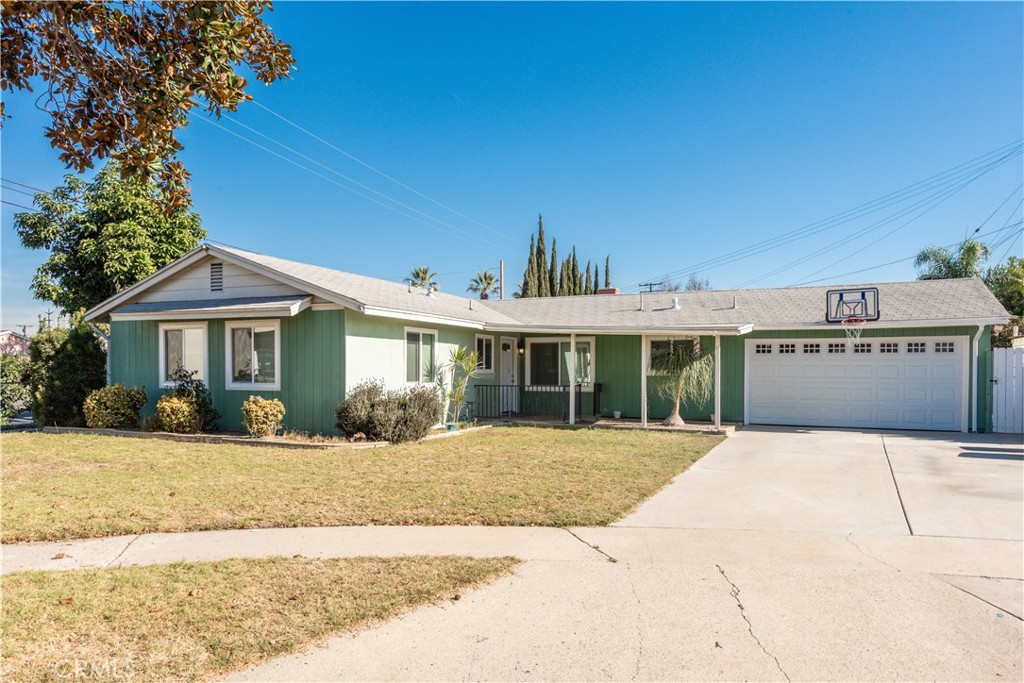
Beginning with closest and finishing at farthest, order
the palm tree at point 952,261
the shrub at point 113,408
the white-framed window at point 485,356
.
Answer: the shrub at point 113,408 < the white-framed window at point 485,356 < the palm tree at point 952,261

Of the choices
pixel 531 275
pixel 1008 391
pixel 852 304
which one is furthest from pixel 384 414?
pixel 531 275

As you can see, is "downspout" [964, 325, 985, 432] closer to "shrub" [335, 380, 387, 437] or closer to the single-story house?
the single-story house

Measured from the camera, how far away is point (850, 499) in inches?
283

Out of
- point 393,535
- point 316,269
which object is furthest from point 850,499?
point 316,269

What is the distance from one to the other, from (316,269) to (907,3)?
13938mm

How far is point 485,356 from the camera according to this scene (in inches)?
677

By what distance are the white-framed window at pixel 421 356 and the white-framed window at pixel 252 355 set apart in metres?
2.84

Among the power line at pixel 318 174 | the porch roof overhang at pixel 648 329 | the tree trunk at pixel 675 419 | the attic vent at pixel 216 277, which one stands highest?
the power line at pixel 318 174

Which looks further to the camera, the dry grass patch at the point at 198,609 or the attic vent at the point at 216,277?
the attic vent at the point at 216,277

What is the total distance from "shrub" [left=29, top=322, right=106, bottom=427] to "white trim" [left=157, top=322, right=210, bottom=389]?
98.0 inches

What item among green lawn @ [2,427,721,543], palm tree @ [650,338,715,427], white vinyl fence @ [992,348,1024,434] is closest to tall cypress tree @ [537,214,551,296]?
palm tree @ [650,338,715,427]

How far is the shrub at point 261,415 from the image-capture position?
11.6 metres

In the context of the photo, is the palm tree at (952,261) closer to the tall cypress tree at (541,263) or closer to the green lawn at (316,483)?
the tall cypress tree at (541,263)

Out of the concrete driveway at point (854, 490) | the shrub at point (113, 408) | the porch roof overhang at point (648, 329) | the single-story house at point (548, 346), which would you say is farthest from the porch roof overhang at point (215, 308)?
the concrete driveway at point (854, 490)
